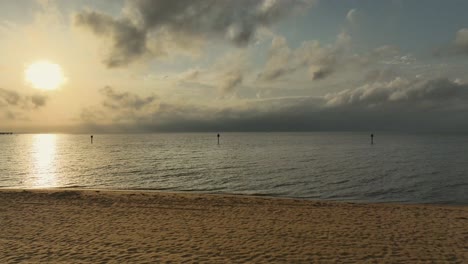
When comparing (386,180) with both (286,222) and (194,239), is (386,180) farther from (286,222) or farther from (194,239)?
(194,239)

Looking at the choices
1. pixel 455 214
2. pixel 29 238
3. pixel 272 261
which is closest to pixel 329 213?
pixel 455 214

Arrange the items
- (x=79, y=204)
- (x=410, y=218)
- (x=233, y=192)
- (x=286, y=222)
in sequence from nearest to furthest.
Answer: (x=286, y=222) → (x=410, y=218) → (x=79, y=204) → (x=233, y=192)

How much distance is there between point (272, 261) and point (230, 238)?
3038 millimetres

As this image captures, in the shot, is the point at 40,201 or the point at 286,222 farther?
the point at 40,201

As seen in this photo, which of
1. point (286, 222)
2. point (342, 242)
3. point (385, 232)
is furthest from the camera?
point (286, 222)

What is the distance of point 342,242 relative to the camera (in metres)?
12.6

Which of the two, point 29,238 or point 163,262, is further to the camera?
Answer: point 29,238

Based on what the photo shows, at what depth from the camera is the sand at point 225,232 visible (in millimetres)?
11070

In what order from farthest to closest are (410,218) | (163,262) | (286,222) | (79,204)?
(79,204) → (410,218) → (286,222) → (163,262)

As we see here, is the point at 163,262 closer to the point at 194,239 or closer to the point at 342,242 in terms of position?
the point at 194,239

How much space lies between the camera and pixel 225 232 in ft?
46.3

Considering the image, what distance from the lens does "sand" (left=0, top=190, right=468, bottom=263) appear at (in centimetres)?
1107

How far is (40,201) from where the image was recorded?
21.4 metres

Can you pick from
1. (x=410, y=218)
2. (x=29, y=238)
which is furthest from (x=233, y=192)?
(x=29, y=238)
